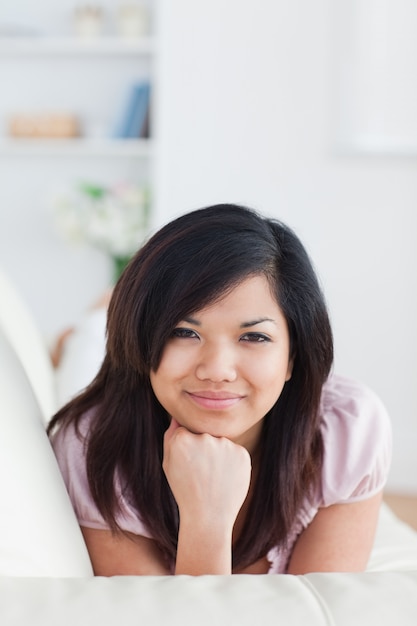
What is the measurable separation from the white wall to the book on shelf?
0.45 m

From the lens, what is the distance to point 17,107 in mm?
4395

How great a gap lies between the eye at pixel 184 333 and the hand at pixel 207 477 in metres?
0.13

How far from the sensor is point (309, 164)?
360 centimetres

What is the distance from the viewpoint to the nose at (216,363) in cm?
107

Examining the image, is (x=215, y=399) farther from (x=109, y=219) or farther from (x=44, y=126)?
(x=44, y=126)

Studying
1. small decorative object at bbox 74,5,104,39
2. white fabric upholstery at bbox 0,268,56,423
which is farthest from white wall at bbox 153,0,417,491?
white fabric upholstery at bbox 0,268,56,423

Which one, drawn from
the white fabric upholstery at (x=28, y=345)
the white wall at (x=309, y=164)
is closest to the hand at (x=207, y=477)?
the white fabric upholstery at (x=28, y=345)

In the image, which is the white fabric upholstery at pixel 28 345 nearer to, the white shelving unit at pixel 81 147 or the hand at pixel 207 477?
the hand at pixel 207 477

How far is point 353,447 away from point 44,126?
10.8 ft

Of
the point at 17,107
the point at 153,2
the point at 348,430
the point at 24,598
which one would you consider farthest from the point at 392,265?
the point at 24,598

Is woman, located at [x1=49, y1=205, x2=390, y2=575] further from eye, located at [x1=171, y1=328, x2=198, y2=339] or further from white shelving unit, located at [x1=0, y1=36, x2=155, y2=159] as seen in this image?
white shelving unit, located at [x1=0, y1=36, x2=155, y2=159]

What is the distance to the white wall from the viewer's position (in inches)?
140

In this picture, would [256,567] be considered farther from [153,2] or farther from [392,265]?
[153,2]

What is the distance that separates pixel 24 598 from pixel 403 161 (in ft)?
10.1
